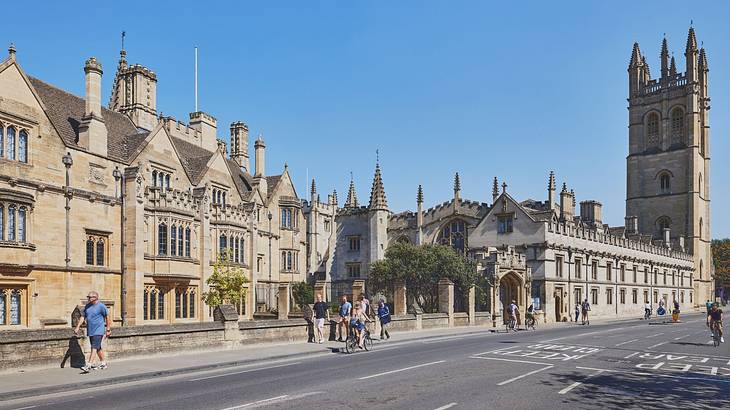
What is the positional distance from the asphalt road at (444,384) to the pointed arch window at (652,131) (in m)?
74.0

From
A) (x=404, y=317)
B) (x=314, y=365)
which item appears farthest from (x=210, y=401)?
(x=404, y=317)

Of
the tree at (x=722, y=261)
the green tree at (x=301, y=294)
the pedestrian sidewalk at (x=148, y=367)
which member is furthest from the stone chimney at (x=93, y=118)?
the tree at (x=722, y=261)

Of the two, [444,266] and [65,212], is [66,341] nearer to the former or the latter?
[65,212]

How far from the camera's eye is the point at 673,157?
286 feet

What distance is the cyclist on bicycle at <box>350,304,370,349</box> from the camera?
2323cm

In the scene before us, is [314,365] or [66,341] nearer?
[66,341]

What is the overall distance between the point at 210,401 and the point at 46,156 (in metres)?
20.3

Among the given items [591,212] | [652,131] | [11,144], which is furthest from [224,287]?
[652,131]

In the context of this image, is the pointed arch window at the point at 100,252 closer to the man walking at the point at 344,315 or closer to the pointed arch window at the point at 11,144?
the pointed arch window at the point at 11,144

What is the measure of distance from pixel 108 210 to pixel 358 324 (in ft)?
49.6

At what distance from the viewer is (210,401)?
1242 centimetres

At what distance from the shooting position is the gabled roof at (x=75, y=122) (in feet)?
101

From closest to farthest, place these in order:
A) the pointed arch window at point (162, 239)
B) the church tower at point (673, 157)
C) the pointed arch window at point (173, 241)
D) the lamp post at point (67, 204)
A: the lamp post at point (67, 204) < the pointed arch window at point (162, 239) < the pointed arch window at point (173, 241) < the church tower at point (673, 157)

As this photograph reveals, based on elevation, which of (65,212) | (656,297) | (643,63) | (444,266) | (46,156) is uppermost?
(643,63)
